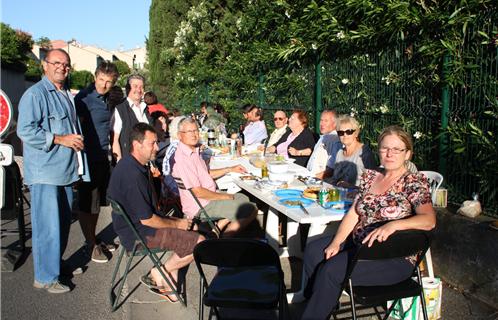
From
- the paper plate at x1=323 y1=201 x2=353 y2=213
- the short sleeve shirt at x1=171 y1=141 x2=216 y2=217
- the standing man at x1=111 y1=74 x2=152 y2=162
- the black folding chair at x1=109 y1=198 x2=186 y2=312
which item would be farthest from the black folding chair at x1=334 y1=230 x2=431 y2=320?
the standing man at x1=111 y1=74 x2=152 y2=162

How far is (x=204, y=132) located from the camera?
8828 millimetres

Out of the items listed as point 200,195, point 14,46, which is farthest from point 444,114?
point 14,46

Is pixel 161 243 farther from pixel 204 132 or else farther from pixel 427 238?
pixel 204 132

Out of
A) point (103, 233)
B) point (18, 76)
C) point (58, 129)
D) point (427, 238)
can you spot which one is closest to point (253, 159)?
point (103, 233)

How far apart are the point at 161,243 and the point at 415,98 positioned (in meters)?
3.06

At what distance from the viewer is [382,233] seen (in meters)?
2.83

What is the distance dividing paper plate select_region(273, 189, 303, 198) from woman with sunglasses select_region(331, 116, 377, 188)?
0.61 metres

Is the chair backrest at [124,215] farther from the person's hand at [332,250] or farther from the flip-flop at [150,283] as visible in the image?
the person's hand at [332,250]

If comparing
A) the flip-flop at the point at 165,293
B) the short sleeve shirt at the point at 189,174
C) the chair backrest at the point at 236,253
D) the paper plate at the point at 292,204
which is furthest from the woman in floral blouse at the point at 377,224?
the short sleeve shirt at the point at 189,174

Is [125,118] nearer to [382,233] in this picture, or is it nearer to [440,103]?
[440,103]

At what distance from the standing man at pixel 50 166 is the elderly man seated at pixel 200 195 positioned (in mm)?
979

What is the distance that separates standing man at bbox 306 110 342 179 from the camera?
543cm

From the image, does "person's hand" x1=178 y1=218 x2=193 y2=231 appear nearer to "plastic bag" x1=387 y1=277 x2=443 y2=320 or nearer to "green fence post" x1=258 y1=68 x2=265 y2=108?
"plastic bag" x1=387 y1=277 x2=443 y2=320

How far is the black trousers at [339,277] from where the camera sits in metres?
2.86
